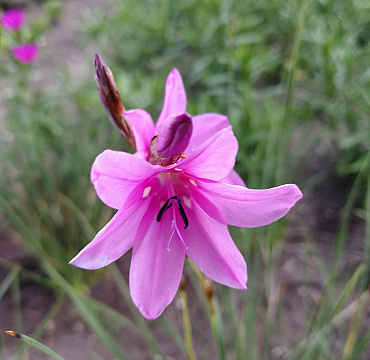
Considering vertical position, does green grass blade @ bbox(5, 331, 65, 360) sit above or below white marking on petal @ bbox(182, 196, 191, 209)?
below

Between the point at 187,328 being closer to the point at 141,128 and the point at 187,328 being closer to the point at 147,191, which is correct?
the point at 147,191

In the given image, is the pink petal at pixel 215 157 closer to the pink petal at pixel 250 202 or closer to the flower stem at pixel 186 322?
the pink petal at pixel 250 202

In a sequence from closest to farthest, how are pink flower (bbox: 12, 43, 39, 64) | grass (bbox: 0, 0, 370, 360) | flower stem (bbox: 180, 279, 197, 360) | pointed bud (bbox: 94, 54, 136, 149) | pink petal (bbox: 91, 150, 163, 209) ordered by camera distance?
1. pink petal (bbox: 91, 150, 163, 209)
2. pointed bud (bbox: 94, 54, 136, 149)
3. flower stem (bbox: 180, 279, 197, 360)
4. grass (bbox: 0, 0, 370, 360)
5. pink flower (bbox: 12, 43, 39, 64)

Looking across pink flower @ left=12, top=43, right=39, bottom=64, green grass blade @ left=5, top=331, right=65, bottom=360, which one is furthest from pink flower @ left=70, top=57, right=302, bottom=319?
pink flower @ left=12, top=43, right=39, bottom=64

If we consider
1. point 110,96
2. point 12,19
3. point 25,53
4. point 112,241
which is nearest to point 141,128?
point 110,96

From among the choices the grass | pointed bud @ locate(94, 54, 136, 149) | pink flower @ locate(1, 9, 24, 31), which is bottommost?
the grass

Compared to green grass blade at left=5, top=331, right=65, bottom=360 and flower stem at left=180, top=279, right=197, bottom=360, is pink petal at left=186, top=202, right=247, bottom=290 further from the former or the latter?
green grass blade at left=5, top=331, right=65, bottom=360

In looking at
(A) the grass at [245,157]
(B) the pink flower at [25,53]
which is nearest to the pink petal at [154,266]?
(A) the grass at [245,157]
